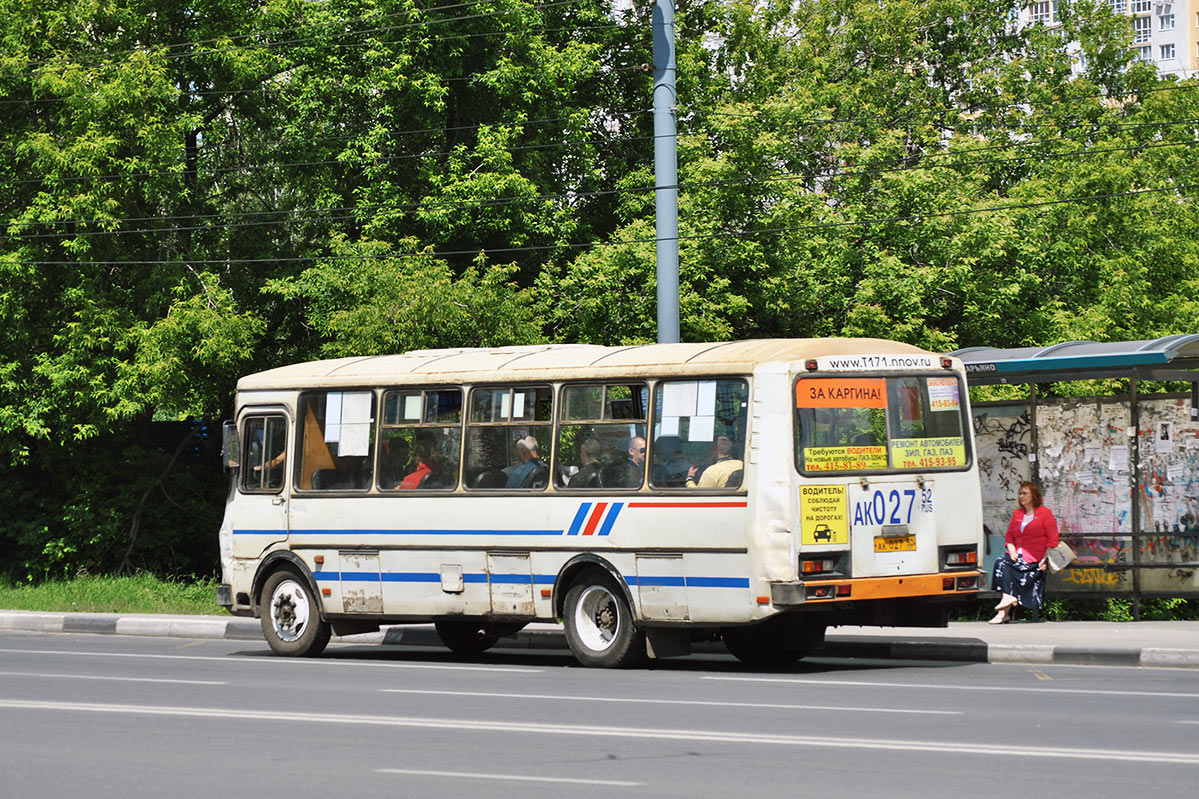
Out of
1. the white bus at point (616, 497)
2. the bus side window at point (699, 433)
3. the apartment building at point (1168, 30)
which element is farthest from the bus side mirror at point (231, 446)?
the apartment building at point (1168, 30)

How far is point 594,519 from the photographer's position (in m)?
15.3

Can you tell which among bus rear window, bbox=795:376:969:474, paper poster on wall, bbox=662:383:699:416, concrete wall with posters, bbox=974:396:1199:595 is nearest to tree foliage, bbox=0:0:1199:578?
concrete wall with posters, bbox=974:396:1199:595

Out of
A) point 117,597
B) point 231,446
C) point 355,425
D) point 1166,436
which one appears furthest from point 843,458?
point 117,597

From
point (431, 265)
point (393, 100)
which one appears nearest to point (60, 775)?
point (431, 265)

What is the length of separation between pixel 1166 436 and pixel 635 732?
33.9 feet

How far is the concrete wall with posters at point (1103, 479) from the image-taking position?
18.6 m

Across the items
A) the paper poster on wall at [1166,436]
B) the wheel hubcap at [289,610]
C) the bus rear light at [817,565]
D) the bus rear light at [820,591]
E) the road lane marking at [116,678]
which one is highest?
the paper poster on wall at [1166,436]

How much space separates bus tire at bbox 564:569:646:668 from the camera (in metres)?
15.2

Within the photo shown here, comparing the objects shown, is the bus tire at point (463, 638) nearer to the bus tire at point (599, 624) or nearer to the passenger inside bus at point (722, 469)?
the bus tire at point (599, 624)

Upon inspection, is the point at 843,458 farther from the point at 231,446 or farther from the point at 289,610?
the point at 231,446

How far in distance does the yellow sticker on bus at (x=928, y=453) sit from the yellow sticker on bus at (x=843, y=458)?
6.5 inches

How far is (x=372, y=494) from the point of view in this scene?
55.7ft

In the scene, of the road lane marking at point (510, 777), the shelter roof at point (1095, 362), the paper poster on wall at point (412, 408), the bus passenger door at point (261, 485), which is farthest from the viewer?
the bus passenger door at point (261, 485)

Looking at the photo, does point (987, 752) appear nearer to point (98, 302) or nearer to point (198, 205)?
point (98, 302)
